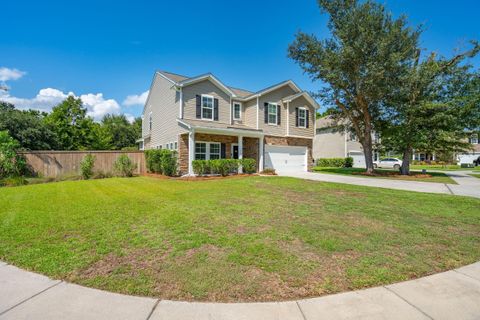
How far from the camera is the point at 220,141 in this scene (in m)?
16.6

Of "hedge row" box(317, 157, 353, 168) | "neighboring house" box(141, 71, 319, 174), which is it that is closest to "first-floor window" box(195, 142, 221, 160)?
"neighboring house" box(141, 71, 319, 174)

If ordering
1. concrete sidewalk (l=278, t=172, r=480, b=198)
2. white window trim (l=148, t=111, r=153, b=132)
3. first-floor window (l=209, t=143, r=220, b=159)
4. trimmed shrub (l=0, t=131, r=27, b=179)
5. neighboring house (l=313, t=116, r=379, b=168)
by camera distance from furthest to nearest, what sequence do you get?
neighboring house (l=313, t=116, r=379, b=168), white window trim (l=148, t=111, r=153, b=132), first-floor window (l=209, t=143, r=220, b=159), trimmed shrub (l=0, t=131, r=27, b=179), concrete sidewalk (l=278, t=172, r=480, b=198)

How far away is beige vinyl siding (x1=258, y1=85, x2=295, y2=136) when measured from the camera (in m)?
18.0

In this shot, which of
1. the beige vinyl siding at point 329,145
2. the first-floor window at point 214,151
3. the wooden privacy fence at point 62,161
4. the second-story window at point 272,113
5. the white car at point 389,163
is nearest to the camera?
the wooden privacy fence at point 62,161

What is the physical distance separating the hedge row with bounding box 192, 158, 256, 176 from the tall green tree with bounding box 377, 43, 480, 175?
38.9ft

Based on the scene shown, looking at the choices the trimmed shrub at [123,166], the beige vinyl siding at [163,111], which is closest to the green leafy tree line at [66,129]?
the trimmed shrub at [123,166]

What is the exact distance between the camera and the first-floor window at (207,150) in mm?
15781

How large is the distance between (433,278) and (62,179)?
16.9 meters

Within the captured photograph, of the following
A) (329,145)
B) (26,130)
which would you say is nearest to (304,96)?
(329,145)

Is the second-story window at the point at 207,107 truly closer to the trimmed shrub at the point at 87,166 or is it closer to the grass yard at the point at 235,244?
the trimmed shrub at the point at 87,166

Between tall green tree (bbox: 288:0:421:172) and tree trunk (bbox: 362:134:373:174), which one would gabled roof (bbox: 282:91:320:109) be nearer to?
tall green tree (bbox: 288:0:421:172)

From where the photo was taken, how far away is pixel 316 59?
1784 cm

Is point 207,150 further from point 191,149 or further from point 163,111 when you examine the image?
point 163,111

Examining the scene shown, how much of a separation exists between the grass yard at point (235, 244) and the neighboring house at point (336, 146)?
26.4 m
